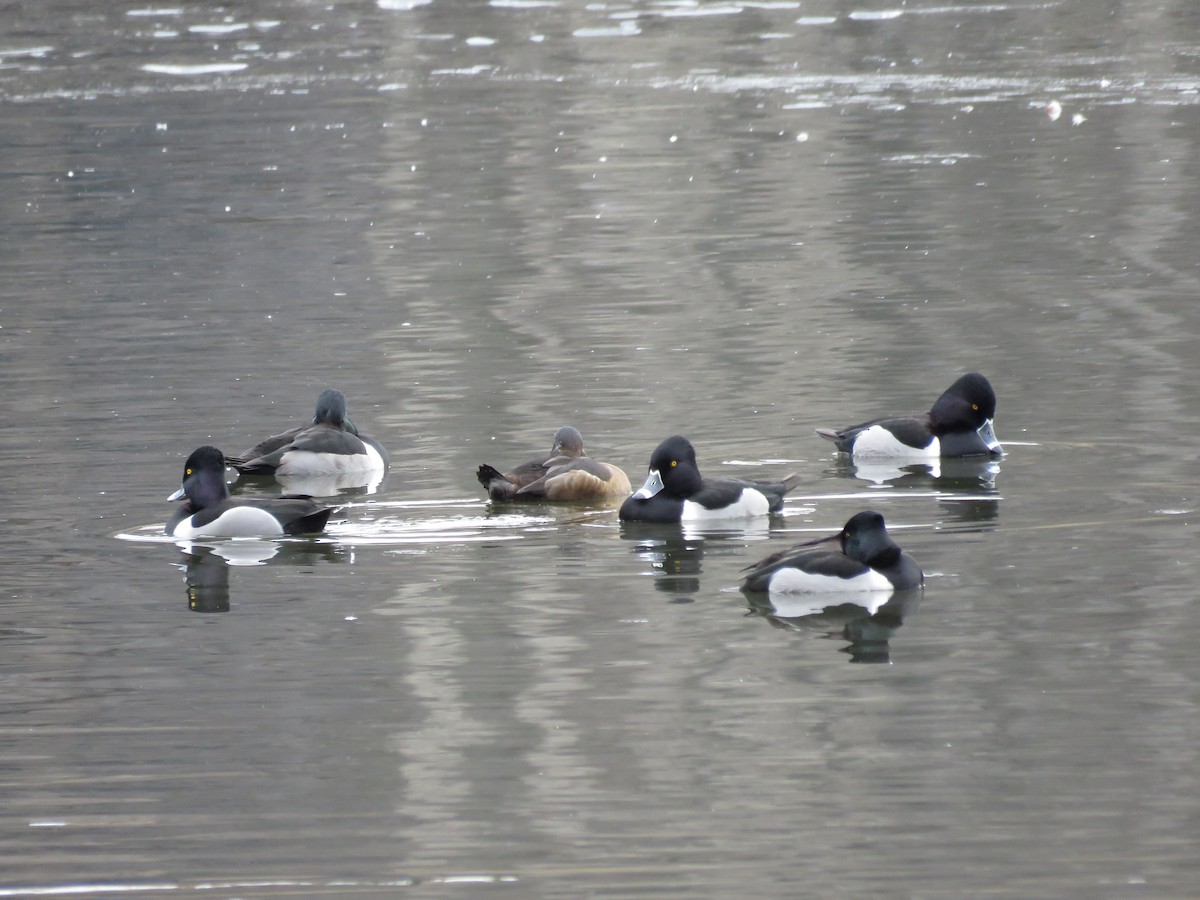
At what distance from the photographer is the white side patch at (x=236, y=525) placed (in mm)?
12547

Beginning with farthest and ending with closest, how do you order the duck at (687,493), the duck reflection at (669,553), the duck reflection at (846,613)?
the duck at (687,493)
the duck reflection at (669,553)
the duck reflection at (846,613)

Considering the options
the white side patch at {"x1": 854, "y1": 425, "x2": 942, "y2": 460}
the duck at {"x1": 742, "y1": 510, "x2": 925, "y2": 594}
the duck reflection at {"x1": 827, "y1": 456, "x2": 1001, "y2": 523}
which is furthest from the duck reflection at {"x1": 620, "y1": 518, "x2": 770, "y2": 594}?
the white side patch at {"x1": 854, "y1": 425, "x2": 942, "y2": 460}

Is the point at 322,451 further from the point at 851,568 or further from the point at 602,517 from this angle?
the point at 851,568

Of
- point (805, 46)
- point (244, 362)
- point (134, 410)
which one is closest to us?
point (134, 410)

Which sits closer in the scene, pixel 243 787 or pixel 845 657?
pixel 243 787

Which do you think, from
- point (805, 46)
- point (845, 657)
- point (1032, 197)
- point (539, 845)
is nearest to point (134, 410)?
point (845, 657)

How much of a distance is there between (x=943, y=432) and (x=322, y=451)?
167 inches

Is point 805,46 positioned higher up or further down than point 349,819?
higher up

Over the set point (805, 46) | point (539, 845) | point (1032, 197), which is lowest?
point (539, 845)

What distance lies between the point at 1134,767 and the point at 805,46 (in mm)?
38491

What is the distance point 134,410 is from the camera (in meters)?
16.3

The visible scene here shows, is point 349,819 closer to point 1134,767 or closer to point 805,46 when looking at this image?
point 1134,767

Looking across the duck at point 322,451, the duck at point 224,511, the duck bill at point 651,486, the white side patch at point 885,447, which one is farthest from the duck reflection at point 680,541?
the duck at point 322,451

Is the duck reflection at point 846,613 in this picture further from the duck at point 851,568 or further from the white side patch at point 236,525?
the white side patch at point 236,525
